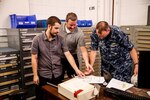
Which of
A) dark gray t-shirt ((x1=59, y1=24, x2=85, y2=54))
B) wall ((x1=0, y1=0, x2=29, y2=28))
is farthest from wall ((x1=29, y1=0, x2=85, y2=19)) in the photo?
dark gray t-shirt ((x1=59, y1=24, x2=85, y2=54))

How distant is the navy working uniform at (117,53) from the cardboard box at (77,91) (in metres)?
0.69

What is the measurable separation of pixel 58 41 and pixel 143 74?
1122 mm

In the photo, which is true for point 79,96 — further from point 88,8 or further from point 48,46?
point 88,8

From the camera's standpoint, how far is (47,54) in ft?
6.57

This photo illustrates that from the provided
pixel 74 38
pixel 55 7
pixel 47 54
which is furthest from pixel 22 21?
pixel 55 7

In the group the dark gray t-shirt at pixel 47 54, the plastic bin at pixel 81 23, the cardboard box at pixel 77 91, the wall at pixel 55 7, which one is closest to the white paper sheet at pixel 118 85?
A: the cardboard box at pixel 77 91

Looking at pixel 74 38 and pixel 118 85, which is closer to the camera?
pixel 118 85

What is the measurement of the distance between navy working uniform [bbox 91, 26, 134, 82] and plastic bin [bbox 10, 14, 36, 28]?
1214 mm

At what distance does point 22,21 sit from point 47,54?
1074 millimetres

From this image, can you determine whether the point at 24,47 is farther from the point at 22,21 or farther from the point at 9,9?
the point at 9,9

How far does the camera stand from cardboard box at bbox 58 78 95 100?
1370mm

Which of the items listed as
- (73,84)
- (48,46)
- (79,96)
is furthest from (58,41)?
(79,96)

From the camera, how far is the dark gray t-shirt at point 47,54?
199 centimetres

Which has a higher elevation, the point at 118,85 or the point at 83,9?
the point at 83,9
